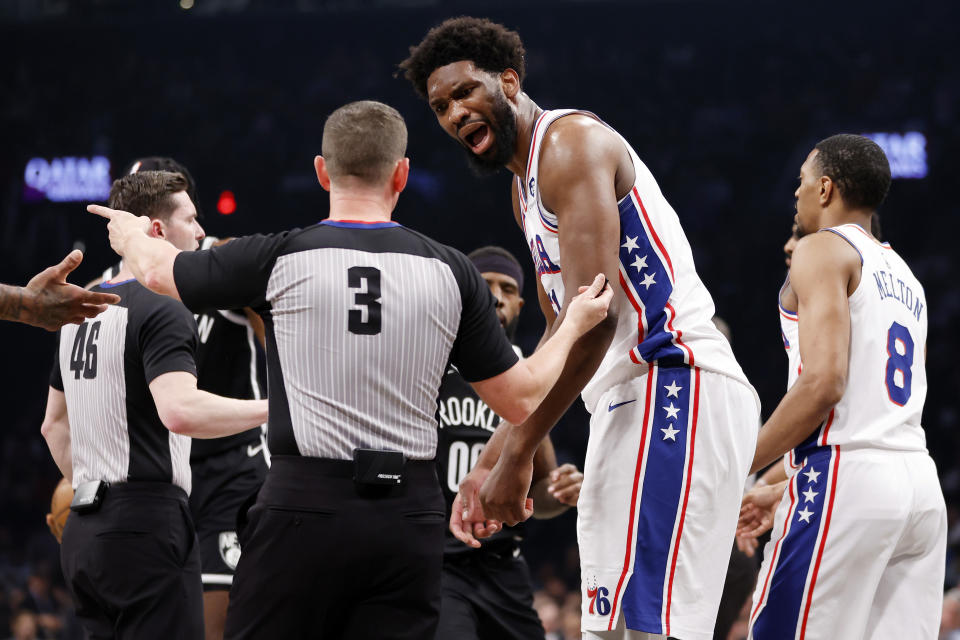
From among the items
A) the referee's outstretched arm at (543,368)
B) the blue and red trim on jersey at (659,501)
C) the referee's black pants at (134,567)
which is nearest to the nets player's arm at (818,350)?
the blue and red trim on jersey at (659,501)

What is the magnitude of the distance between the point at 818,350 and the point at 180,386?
2.14m

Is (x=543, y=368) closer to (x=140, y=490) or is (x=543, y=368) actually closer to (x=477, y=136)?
(x=477, y=136)

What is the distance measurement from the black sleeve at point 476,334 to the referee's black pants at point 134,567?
1.43m

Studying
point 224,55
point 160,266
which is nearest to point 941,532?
point 160,266

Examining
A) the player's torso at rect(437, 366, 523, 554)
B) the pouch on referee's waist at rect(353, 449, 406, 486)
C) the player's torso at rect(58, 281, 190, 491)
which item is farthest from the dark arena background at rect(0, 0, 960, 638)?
the pouch on referee's waist at rect(353, 449, 406, 486)

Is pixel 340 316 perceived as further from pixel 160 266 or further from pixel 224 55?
pixel 224 55

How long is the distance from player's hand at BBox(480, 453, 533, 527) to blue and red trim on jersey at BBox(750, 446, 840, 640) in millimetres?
984

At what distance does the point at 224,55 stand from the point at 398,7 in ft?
9.15

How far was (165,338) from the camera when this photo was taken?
3623 mm

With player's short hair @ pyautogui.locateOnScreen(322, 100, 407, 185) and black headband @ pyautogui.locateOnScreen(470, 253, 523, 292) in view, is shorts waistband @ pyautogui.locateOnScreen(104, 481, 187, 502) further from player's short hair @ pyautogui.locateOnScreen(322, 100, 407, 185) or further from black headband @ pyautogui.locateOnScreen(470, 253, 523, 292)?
black headband @ pyautogui.locateOnScreen(470, 253, 523, 292)

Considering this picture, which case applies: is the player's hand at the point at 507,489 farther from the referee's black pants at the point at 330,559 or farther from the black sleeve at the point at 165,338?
Result: the black sleeve at the point at 165,338

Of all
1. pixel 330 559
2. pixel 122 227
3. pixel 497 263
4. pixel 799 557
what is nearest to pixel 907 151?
pixel 497 263

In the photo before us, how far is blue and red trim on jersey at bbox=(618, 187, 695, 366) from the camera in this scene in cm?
301

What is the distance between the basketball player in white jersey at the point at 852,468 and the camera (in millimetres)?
3416
